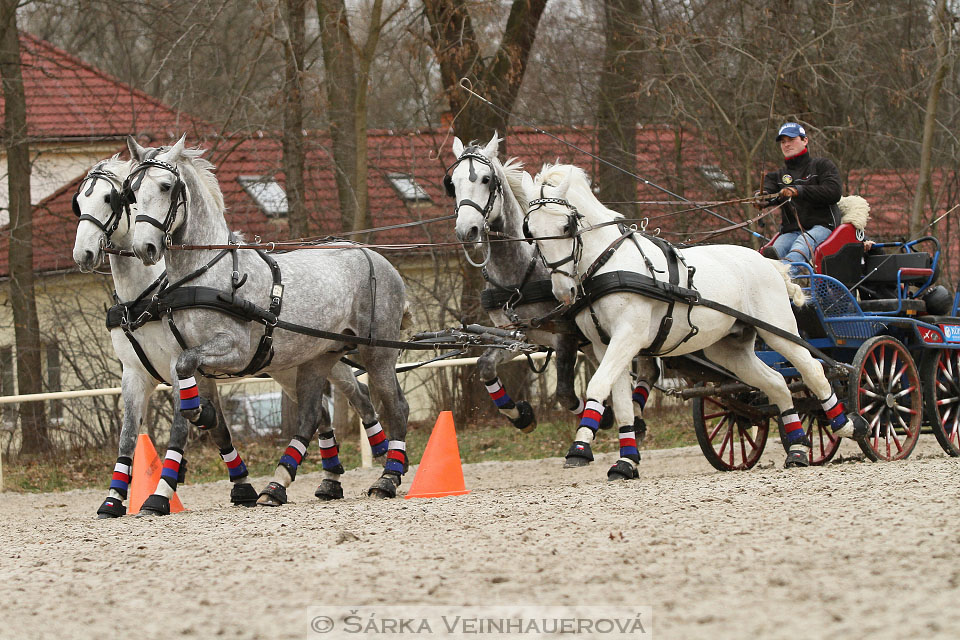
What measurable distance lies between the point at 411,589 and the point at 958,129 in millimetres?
14756

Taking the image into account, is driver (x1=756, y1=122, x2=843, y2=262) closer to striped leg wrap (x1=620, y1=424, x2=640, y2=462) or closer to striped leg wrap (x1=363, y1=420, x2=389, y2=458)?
striped leg wrap (x1=620, y1=424, x2=640, y2=462)

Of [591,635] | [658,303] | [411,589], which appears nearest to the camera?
[591,635]

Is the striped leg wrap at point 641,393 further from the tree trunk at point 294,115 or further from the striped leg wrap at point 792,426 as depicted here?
the tree trunk at point 294,115

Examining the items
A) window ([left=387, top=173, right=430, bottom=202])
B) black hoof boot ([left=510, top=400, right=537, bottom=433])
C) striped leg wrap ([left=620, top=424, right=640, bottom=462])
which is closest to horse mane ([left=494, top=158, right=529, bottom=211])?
black hoof boot ([left=510, top=400, right=537, bottom=433])

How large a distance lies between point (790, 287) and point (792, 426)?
1001 mm

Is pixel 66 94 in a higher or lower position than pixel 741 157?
higher

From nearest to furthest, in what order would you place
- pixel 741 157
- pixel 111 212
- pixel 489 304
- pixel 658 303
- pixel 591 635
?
1. pixel 591 635
2. pixel 111 212
3. pixel 658 303
4. pixel 489 304
5. pixel 741 157

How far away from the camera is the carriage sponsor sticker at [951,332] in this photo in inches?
344

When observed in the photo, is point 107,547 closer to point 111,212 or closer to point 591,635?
point 111,212

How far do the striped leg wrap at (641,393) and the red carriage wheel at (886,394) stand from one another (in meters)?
1.43

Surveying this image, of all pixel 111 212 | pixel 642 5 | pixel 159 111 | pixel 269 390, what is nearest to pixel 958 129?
pixel 642 5

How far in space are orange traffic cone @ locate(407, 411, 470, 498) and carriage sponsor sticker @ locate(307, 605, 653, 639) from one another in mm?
4082

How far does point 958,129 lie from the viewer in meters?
16.4

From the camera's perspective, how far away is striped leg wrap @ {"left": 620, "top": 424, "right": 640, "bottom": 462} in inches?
288
